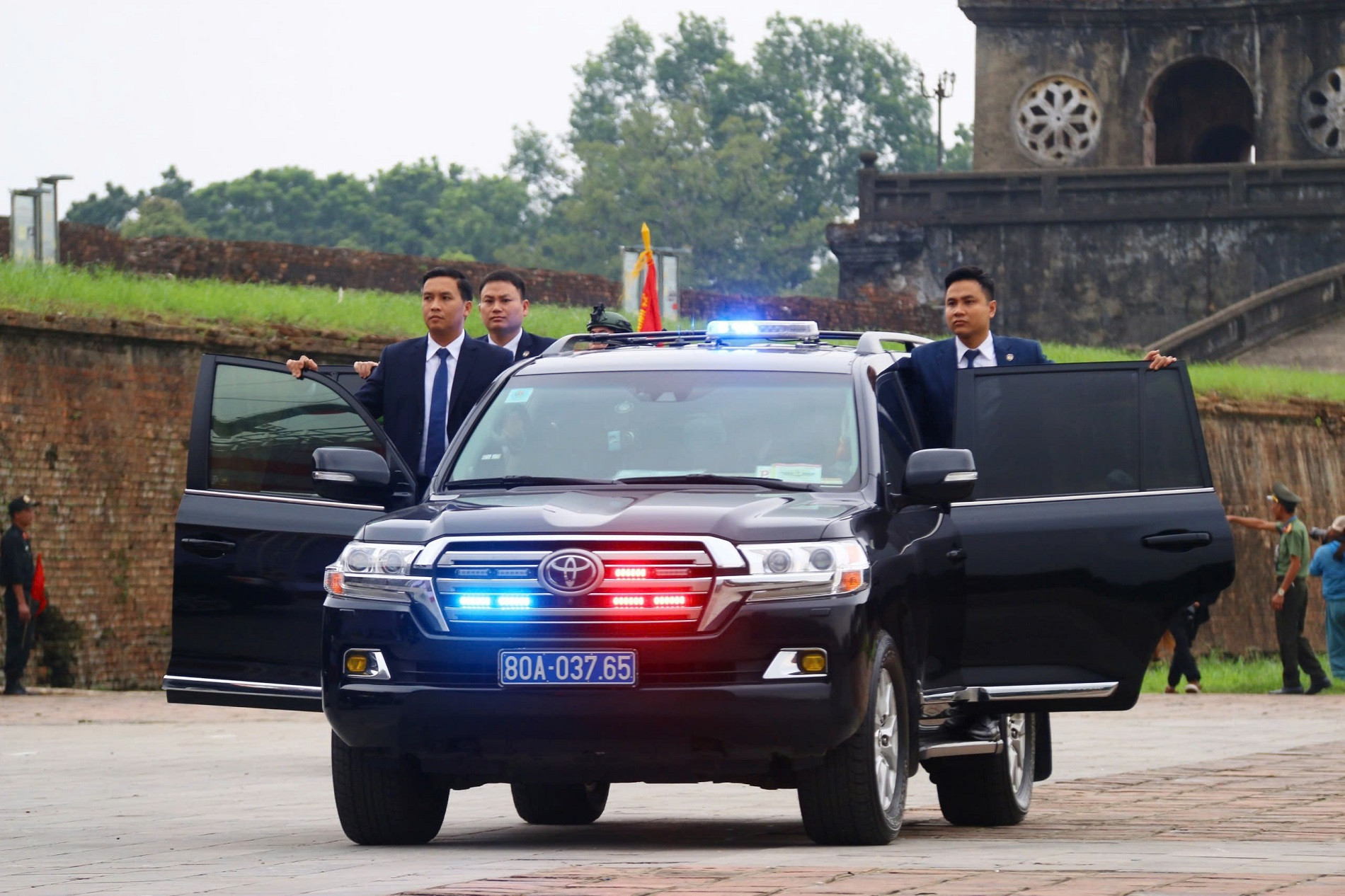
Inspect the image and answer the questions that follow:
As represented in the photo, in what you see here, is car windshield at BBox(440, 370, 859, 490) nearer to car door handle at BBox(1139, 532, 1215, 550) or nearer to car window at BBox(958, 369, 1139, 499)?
car window at BBox(958, 369, 1139, 499)

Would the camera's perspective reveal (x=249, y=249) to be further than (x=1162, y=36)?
No

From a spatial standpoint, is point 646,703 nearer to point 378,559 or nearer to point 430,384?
point 378,559

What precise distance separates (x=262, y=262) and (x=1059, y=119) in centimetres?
2340

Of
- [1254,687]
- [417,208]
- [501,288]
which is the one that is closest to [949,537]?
[501,288]

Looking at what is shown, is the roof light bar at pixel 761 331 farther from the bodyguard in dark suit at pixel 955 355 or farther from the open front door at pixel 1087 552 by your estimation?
the open front door at pixel 1087 552

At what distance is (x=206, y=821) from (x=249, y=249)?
69.9 ft

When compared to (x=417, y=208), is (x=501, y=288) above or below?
below

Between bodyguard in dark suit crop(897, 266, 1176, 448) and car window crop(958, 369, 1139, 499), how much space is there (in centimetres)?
26

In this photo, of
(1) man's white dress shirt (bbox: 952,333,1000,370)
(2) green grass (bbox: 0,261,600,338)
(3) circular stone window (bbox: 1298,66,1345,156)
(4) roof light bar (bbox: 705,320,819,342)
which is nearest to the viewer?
(4) roof light bar (bbox: 705,320,819,342)

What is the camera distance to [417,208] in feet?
374

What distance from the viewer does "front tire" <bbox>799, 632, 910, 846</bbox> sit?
8.38 m

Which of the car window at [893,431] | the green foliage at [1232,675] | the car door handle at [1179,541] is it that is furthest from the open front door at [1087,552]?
the green foliage at [1232,675]

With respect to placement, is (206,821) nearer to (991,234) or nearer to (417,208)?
(991,234)

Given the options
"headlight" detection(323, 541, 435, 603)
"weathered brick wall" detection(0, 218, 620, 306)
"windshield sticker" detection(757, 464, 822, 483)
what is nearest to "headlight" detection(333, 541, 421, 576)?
"headlight" detection(323, 541, 435, 603)
